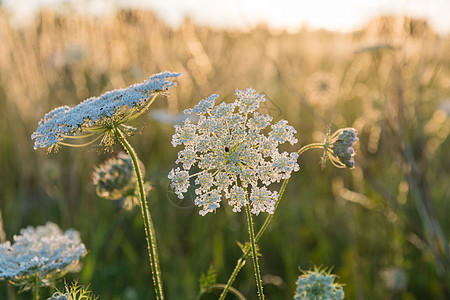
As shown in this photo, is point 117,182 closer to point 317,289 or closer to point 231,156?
point 231,156

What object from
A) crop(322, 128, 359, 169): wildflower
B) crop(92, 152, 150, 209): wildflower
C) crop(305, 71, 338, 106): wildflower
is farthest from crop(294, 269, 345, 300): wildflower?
crop(305, 71, 338, 106): wildflower

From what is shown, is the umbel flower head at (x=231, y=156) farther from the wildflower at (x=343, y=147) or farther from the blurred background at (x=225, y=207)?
the blurred background at (x=225, y=207)

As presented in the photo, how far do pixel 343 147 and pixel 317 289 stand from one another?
57 centimetres

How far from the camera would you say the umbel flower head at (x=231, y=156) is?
1657 mm

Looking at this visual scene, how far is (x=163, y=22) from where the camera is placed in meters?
6.42

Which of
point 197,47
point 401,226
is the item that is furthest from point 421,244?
point 197,47

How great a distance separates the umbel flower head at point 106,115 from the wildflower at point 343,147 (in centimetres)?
69

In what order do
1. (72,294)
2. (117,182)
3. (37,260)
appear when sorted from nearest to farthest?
(72,294) → (37,260) → (117,182)

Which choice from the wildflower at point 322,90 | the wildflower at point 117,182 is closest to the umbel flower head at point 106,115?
the wildflower at point 117,182

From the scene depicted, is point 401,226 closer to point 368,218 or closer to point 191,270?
point 368,218

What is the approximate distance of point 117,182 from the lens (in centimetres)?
271

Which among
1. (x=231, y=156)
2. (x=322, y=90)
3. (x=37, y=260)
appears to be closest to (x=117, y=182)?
(x=37, y=260)

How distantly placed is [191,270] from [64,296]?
118 inches

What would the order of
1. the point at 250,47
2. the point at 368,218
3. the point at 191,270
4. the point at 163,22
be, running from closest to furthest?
the point at 191,270 → the point at 368,218 → the point at 163,22 → the point at 250,47
